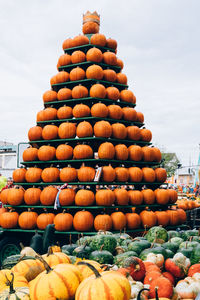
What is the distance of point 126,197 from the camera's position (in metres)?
6.39

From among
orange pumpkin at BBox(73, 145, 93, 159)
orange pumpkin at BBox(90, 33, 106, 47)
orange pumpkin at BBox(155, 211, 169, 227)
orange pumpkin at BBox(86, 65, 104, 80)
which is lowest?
orange pumpkin at BBox(155, 211, 169, 227)

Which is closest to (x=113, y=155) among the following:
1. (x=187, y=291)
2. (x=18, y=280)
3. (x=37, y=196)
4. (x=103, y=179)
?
(x=103, y=179)

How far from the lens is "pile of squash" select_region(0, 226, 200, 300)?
1.61 m

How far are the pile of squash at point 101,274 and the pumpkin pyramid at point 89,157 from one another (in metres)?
2.24

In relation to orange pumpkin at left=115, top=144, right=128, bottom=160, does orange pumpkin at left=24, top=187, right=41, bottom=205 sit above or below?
below

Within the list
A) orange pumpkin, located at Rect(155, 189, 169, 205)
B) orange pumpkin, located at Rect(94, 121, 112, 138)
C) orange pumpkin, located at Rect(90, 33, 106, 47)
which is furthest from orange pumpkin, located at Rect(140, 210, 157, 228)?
orange pumpkin, located at Rect(90, 33, 106, 47)

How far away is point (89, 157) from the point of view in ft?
21.1

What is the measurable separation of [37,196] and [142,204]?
226 cm

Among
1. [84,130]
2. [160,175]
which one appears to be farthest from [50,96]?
[160,175]

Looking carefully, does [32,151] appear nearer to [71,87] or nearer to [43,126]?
[43,126]

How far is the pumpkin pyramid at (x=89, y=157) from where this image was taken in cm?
622

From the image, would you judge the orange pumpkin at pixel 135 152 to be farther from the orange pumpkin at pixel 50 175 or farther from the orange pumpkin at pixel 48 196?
the orange pumpkin at pixel 48 196

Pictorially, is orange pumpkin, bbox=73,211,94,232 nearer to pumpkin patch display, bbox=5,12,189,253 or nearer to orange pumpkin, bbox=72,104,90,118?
pumpkin patch display, bbox=5,12,189,253

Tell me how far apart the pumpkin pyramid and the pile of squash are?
2.24m
